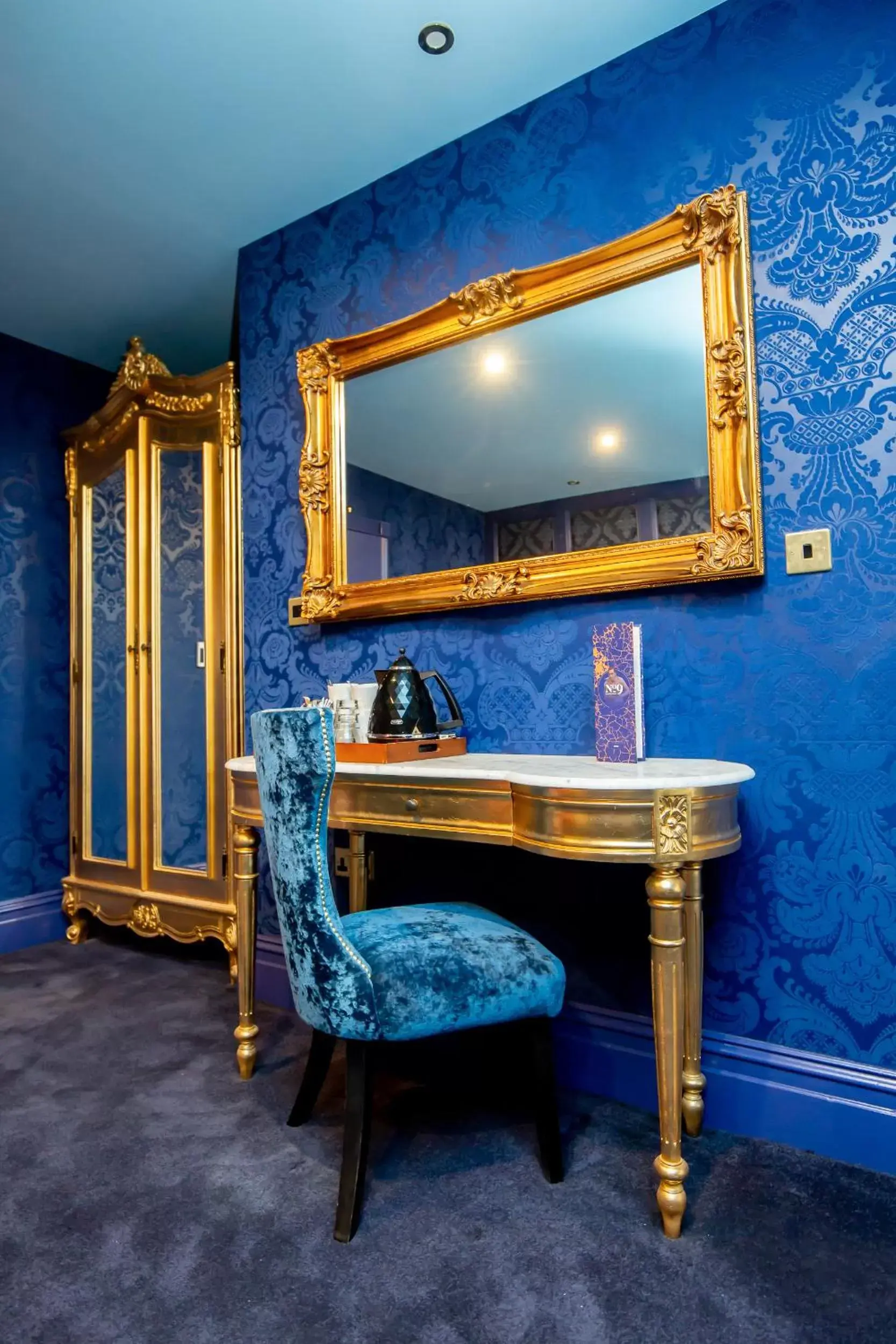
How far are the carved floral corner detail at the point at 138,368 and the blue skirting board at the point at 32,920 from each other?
2.21 m

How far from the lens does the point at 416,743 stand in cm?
198

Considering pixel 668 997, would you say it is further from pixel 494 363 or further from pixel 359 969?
pixel 494 363

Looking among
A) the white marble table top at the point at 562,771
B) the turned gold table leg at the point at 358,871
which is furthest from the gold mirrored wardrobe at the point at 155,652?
the white marble table top at the point at 562,771

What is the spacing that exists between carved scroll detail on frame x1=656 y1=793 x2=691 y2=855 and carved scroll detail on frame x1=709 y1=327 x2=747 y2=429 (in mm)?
919

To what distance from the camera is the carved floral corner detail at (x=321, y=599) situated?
2.47m

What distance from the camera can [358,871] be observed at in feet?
7.16

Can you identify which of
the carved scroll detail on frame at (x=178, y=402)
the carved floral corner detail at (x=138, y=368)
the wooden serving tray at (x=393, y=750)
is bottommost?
the wooden serving tray at (x=393, y=750)

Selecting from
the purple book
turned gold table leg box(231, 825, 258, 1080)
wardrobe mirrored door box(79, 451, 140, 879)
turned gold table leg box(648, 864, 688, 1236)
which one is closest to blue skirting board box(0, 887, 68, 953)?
wardrobe mirrored door box(79, 451, 140, 879)

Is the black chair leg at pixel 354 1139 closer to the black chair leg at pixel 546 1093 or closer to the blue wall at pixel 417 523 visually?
the black chair leg at pixel 546 1093

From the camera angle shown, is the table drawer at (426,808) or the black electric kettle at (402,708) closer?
the table drawer at (426,808)

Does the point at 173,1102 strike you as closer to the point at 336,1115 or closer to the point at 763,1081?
the point at 336,1115

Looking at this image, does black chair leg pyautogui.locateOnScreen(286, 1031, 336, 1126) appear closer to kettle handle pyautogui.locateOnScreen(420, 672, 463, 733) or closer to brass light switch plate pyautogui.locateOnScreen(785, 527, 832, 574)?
kettle handle pyautogui.locateOnScreen(420, 672, 463, 733)

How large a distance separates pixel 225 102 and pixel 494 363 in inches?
41.7

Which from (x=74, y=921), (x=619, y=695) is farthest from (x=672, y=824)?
(x=74, y=921)
